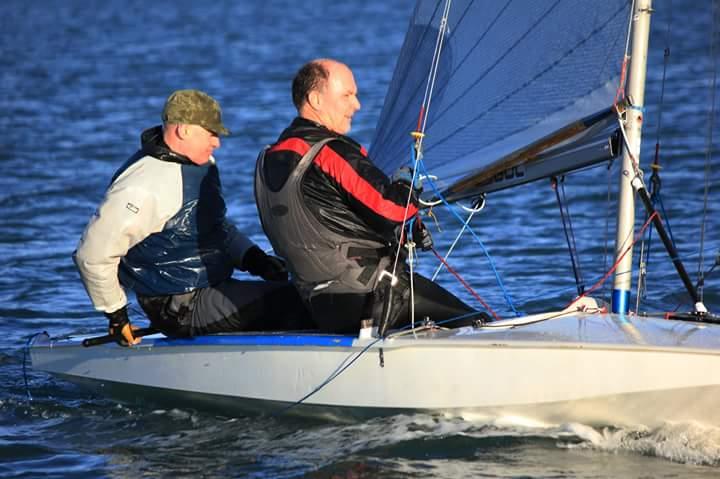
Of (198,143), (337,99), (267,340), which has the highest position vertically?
(337,99)

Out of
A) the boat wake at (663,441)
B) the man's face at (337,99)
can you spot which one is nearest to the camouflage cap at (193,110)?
the man's face at (337,99)

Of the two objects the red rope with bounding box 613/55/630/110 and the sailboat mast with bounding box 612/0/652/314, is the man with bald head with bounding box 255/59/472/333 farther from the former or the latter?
the red rope with bounding box 613/55/630/110

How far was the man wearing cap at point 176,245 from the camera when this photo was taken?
4.44 metres

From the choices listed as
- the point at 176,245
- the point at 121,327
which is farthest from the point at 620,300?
the point at 121,327

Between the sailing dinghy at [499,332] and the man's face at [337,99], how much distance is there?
259mm

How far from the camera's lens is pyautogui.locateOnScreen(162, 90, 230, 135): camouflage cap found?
447 centimetres

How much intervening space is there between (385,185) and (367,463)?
0.89 m

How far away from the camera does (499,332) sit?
426cm

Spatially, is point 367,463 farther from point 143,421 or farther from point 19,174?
point 19,174

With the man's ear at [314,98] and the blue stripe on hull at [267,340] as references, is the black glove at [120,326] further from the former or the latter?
the man's ear at [314,98]

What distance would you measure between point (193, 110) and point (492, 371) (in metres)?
1.33

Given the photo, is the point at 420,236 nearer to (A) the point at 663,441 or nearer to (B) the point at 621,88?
(B) the point at 621,88

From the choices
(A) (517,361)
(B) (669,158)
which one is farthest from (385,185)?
(B) (669,158)

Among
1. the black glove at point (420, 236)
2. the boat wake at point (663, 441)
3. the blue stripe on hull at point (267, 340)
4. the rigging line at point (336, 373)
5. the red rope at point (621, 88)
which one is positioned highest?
the red rope at point (621, 88)
